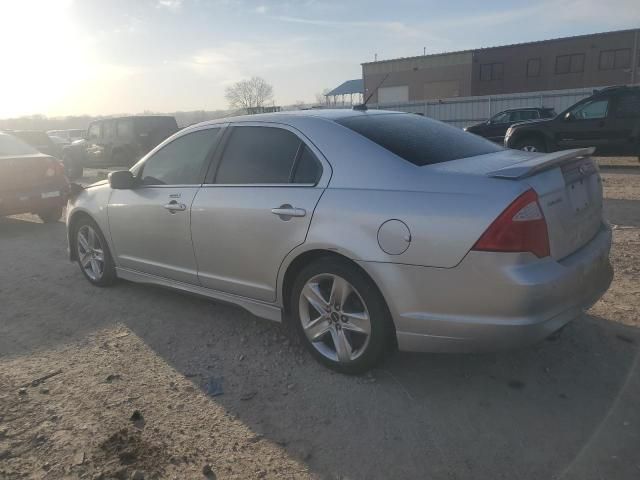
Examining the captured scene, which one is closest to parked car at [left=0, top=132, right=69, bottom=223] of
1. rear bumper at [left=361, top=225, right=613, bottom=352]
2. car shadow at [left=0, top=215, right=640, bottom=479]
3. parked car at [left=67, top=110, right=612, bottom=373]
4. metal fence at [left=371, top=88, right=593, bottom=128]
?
car shadow at [left=0, top=215, right=640, bottom=479]

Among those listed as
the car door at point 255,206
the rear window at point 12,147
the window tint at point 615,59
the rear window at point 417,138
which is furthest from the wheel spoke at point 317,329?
the window tint at point 615,59

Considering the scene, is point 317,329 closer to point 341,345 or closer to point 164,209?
point 341,345

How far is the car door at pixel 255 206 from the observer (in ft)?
11.0

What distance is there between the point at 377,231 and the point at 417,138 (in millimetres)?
875

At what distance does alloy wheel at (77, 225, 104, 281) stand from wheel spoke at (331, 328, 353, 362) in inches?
116

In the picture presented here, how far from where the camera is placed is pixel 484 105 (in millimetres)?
26078

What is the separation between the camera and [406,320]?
2922mm

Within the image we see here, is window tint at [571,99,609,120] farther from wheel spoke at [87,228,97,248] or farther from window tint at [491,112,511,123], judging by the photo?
wheel spoke at [87,228,97,248]

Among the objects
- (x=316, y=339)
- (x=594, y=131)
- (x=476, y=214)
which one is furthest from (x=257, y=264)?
(x=594, y=131)

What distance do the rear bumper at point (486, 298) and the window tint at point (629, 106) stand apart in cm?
1126

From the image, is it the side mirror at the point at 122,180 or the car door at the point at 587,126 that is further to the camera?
the car door at the point at 587,126

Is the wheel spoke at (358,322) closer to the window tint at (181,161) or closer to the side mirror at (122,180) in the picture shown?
the window tint at (181,161)

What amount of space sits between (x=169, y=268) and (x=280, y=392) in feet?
5.51

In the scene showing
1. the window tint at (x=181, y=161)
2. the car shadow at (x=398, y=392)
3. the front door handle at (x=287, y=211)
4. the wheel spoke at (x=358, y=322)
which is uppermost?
the window tint at (x=181, y=161)
